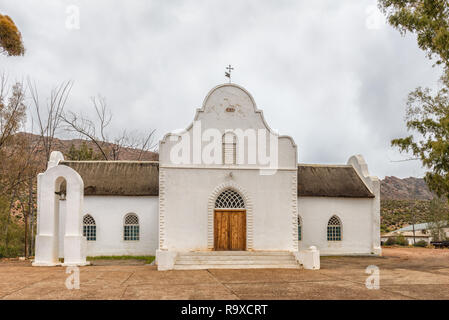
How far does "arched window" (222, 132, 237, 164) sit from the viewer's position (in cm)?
2095

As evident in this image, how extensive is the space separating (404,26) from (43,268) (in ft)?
59.9

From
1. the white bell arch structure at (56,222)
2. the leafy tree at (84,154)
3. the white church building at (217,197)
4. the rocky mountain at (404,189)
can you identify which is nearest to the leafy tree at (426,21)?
the white church building at (217,197)

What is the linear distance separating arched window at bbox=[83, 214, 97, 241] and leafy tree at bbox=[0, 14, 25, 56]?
39.0 feet

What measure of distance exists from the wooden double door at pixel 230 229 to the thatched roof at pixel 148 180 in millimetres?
6606

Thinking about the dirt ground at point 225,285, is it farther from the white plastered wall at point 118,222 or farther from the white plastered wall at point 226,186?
the white plastered wall at point 118,222

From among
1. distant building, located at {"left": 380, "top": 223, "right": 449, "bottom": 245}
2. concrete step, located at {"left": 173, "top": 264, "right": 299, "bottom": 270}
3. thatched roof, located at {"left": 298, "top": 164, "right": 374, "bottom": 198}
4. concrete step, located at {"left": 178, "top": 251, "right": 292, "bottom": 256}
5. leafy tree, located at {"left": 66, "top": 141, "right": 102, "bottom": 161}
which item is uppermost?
leafy tree, located at {"left": 66, "top": 141, "right": 102, "bottom": 161}

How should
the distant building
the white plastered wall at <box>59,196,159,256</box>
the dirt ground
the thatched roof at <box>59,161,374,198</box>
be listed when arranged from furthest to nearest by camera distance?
the distant building
the thatched roof at <box>59,161,374,198</box>
the white plastered wall at <box>59,196,159,256</box>
the dirt ground

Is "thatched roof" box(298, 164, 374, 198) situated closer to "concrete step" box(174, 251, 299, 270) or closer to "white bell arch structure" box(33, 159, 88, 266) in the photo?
"concrete step" box(174, 251, 299, 270)

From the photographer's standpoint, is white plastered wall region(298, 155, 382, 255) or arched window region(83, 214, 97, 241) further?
white plastered wall region(298, 155, 382, 255)

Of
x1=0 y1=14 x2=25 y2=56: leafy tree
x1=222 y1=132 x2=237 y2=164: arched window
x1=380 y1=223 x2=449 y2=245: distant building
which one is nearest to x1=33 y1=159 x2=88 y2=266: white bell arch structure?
x1=222 y1=132 x2=237 y2=164: arched window

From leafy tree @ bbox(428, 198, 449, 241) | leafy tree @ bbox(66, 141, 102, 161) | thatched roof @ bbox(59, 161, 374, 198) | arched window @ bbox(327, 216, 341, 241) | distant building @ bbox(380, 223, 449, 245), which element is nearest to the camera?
thatched roof @ bbox(59, 161, 374, 198)
